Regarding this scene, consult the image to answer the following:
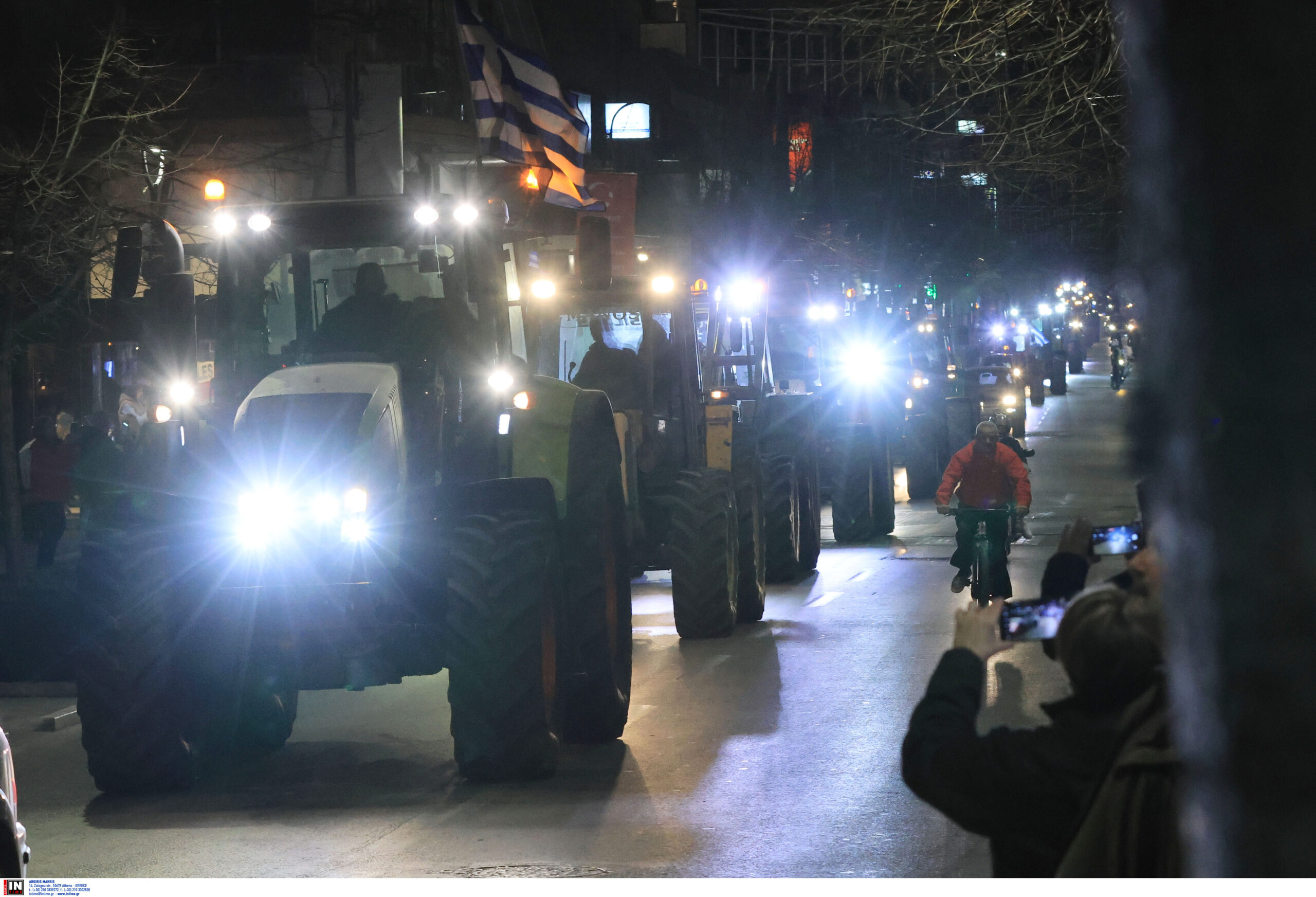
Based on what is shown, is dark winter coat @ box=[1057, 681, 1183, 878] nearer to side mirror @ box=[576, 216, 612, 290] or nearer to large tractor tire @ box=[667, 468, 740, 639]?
side mirror @ box=[576, 216, 612, 290]

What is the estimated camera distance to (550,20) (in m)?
50.5

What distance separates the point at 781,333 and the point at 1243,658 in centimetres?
1893

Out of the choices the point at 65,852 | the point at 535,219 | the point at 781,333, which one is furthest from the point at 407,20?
the point at 65,852

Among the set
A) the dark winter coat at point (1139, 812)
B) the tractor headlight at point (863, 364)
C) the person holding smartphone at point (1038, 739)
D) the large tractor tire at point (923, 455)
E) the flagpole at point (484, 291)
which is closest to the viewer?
the dark winter coat at point (1139, 812)

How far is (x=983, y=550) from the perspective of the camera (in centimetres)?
1318

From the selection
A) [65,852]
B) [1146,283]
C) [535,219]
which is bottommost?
[65,852]

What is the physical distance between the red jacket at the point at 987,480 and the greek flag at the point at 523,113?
142 inches

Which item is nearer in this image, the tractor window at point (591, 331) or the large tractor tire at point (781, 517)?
the tractor window at point (591, 331)

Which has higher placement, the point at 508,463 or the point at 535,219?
the point at 535,219

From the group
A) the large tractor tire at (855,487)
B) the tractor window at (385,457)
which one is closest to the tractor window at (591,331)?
the tractor window at (385,457)

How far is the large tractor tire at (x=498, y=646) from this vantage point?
762 centimetres

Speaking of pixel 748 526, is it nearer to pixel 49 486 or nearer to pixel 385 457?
pixel 385 457

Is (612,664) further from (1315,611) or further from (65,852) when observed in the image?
(1315,611)

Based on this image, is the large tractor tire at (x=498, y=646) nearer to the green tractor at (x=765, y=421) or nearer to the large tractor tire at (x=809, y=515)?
the green tractor at (x=765, y=421)
